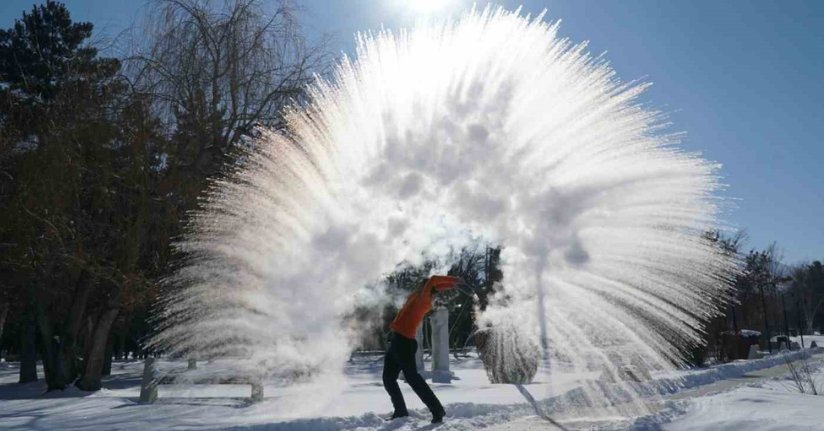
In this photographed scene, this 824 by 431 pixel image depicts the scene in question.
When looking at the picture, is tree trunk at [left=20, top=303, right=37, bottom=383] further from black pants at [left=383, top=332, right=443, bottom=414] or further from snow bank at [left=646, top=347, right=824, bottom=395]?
snow bank at [left=646, top=347, right=824, bottom=395]

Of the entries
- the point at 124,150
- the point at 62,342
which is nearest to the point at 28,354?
the point at 62,342

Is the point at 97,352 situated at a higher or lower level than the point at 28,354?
lower

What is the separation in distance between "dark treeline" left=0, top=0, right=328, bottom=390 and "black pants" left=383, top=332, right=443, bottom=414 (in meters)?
6.39

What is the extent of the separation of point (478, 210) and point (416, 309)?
12.1 feet

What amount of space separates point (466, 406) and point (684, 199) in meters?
4.66

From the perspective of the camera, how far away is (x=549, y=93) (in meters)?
10.9

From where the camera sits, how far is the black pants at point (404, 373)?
822 cm

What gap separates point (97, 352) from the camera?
54.3 feet

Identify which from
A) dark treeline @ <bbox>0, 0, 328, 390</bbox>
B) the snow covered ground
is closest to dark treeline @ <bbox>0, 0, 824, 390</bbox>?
dark treeline @ <bbox>0, 0, 328, 390</bbox>

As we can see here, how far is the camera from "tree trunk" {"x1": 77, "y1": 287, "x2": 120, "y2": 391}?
16.1m

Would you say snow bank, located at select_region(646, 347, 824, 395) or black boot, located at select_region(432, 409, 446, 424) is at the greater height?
black boot, located at select_region(432, 409, 446, 424)

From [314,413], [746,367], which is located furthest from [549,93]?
[746,367]

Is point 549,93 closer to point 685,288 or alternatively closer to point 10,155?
point 685,288

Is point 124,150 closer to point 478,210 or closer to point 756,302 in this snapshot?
point 478,210
